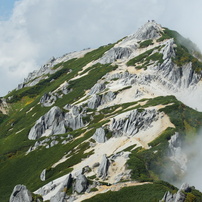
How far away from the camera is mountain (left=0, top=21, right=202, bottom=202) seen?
7206 centimetres

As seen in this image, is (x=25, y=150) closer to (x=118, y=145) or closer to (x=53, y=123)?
(x=53, y=123)

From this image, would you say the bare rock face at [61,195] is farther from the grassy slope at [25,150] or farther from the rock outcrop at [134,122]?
the rock outcrop at [134,122]

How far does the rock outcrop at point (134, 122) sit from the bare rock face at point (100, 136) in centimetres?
304

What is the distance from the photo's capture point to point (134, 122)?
100 metres

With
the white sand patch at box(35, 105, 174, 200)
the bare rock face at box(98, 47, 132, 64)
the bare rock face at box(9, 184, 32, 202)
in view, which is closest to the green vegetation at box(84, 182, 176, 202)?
the white sand patch at box(35, 105, 174, 200)

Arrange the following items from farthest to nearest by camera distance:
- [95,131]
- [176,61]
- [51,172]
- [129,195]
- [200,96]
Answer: [176,61]
[200,96]
[95,131]
[51,172]
[129,195]

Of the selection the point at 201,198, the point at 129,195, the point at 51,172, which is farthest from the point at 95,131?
the point at 201,198

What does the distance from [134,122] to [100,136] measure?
11.0m

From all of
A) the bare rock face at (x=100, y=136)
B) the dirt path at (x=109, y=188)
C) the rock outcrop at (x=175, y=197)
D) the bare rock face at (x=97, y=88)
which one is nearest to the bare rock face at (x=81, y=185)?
the dirt path at (x=109, y=188)

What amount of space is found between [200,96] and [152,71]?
26.7m

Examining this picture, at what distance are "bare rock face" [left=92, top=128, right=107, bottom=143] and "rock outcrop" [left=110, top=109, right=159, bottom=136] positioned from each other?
3043 mm

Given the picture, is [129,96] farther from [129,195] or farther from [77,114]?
[129,195]

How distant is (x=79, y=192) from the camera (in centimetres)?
7044

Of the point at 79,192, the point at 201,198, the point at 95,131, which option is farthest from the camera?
the point at 95,131
